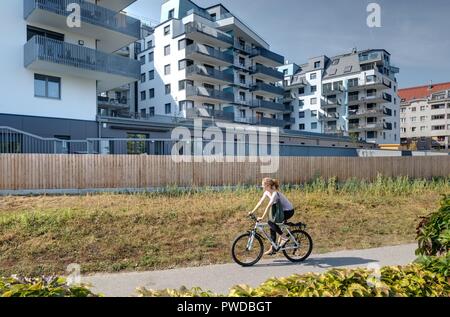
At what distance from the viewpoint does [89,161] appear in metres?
11.3

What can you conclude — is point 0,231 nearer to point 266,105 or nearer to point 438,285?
point 438,285

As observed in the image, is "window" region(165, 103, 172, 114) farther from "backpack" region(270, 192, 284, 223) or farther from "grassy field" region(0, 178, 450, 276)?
"backpack" region(270, 192, 284, 223)

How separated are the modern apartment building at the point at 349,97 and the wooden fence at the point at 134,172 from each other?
4228cm

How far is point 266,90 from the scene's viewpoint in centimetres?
4681

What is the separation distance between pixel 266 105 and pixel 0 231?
42.6 metres

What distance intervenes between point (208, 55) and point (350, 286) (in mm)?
38526

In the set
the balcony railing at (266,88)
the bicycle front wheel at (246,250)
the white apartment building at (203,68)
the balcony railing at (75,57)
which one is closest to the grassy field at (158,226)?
the bicycle front wheel at (246,250)

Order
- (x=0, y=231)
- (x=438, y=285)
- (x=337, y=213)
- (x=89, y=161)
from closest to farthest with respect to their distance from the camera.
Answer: (x=438, y=285) < (x=0, y=231) < (x=337, y=213) < (x=89, y=161)

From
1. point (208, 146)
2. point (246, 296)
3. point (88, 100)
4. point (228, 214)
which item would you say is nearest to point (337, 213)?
point (228, 214)

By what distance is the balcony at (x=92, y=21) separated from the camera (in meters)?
17.9

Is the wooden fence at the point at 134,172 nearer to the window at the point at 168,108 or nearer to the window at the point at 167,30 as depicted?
the window at the point at 168,108
